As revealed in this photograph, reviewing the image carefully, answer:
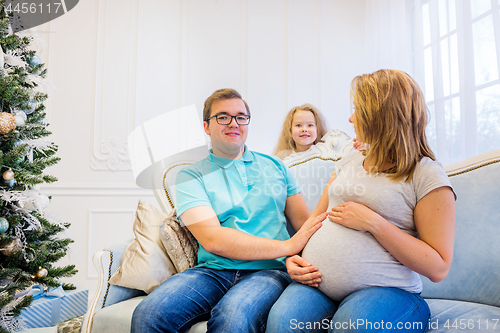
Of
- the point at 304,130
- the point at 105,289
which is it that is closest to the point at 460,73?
the point at 304,130

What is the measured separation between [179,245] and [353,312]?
70cm

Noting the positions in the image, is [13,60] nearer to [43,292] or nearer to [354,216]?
[43,292]

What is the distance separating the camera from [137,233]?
4.44ft

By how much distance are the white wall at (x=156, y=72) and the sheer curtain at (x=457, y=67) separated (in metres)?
0.76

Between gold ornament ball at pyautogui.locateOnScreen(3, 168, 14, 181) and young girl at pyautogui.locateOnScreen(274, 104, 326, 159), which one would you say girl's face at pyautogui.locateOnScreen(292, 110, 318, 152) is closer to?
young girl at pyautogui.locateOnScreen(274, 104, 326, 159)

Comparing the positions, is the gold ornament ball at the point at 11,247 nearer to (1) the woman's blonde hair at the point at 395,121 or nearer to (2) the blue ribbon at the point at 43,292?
(2) the blue ribbon at the point at 43,292

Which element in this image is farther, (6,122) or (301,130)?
(301,130)

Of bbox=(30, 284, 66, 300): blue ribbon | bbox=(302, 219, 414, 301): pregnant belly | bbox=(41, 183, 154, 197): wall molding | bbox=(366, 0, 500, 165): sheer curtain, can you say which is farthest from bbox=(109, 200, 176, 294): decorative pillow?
bbox=(366, 0, 500, 165): sheer curtain

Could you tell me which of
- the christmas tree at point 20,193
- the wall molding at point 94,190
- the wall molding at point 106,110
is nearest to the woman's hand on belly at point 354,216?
the christmas tree at point 20,193

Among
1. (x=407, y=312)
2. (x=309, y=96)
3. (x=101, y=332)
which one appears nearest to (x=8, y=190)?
(x=101, y=332)

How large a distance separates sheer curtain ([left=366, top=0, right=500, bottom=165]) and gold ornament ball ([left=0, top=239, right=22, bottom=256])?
7.59 ft

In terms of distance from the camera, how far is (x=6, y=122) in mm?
1260

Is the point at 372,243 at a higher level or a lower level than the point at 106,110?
lower

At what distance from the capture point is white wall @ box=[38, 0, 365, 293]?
111 inches
